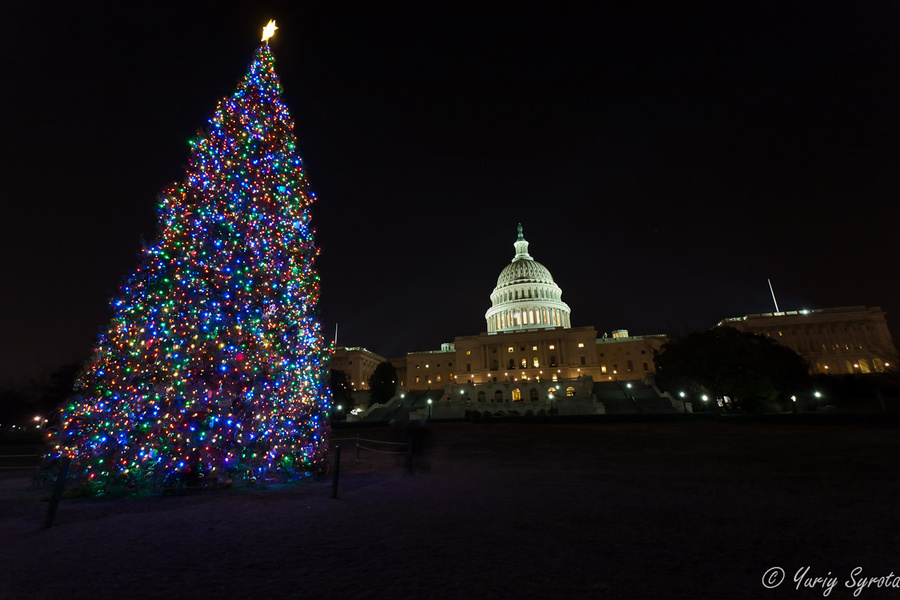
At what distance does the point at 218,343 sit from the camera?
10977 mm

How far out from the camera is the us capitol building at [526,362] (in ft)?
199

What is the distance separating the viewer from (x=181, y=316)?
11.0 meters

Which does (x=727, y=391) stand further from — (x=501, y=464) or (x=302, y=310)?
(x=302, y=310)

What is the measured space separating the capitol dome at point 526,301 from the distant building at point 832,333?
38.1 m

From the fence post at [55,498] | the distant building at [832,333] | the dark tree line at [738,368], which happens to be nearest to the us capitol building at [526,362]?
the dark tree line at [738,368]

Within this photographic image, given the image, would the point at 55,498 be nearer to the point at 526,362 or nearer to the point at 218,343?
the point at 218,343

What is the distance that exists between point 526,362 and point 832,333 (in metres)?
64.9

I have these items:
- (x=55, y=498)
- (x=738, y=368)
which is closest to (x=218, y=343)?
A: (x=55, y=498)

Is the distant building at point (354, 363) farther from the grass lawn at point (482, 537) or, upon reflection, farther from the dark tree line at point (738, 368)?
the grass lawn at point (482, 537)

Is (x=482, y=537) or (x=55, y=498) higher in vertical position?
(x=55, y=498)

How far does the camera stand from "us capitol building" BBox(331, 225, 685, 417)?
6078cm

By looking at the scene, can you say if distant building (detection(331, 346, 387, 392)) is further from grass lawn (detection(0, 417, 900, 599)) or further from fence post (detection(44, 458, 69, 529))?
fence post (detection(44, 458, 69, 529))

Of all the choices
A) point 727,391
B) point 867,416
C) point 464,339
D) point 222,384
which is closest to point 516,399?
point 464,339

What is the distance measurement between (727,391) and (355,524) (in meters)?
42.2
